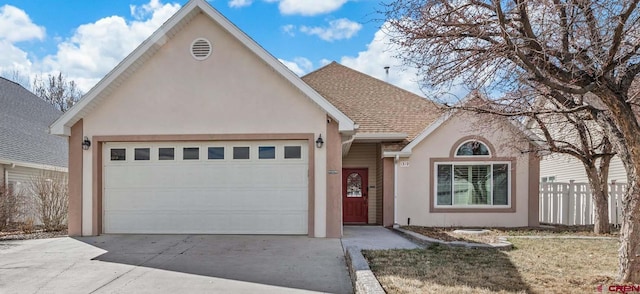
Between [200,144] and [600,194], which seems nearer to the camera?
[200,144]

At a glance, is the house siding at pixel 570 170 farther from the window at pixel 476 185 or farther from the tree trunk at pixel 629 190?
the tree trunk at pixel 629 190

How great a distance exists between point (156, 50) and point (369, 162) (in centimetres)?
793

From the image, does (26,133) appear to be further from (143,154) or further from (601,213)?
(601,213)

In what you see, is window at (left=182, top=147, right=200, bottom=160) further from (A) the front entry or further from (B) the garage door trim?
(A) the front entry

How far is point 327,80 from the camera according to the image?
18.2 m

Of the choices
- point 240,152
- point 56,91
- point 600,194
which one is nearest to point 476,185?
point 600,194

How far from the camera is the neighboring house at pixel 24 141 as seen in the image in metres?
16.6

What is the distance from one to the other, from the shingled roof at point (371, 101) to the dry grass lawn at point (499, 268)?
17.9ft

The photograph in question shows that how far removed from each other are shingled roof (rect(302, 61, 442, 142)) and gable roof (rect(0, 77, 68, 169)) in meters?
11.9

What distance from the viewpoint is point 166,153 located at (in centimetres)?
1110

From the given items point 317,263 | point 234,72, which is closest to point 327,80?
point 234,72

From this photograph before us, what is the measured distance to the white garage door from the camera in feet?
35.4

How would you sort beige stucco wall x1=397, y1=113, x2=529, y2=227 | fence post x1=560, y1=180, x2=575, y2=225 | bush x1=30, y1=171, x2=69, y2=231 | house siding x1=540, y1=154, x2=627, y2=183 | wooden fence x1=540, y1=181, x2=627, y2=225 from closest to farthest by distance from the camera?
1. bush x1=30, y1=171, x2=69, y2=231
2. beige stucco wall x1=397, y1=113, x2=529, y2=227
3. wooden fence x1=540, y1=181, x2=627, y2=225
4. fence post x1=560, y1=180, x2=575, y2=225
5. house siding x1=540, y1=154, x2=627, y2=183

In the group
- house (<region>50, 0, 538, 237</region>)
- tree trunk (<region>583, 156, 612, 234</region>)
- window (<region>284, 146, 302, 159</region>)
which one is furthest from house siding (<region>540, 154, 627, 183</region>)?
window (<region>284, 146, 302, 159</region>)
